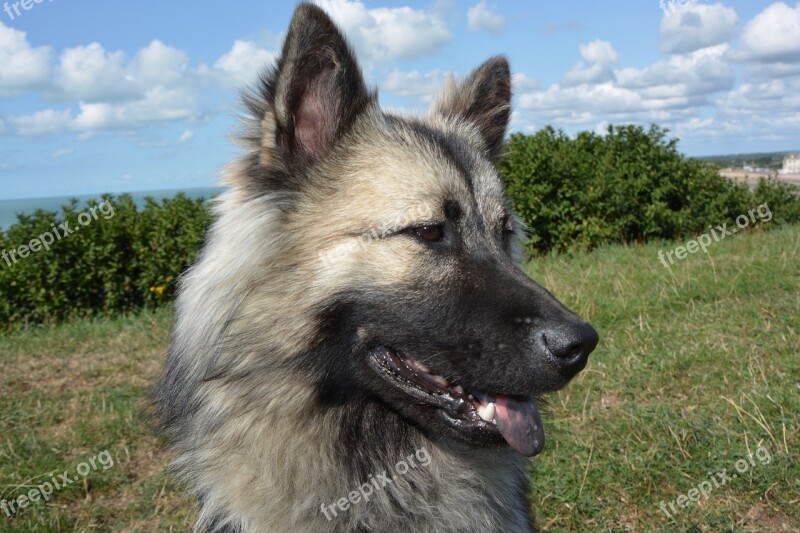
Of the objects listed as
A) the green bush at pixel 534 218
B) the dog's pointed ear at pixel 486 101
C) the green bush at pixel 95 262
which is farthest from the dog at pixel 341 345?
the green bush at pixel 95 262

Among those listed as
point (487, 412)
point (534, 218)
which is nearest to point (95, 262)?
point (534, 218)

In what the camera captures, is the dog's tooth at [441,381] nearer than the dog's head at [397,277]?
No

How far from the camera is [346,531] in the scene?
255 cm

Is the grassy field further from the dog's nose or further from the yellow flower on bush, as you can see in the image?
the yellow flower on bush

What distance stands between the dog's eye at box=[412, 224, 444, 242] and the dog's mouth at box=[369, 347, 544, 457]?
0.46 meters

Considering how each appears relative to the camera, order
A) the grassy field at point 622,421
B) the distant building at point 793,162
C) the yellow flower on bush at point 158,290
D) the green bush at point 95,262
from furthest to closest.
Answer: the distant building at point 793,162
the yellow flower on bush at point 158,290
the green bush at point 95,262
the grassy field at point 622,421

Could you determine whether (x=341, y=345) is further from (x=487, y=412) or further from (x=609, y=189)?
(x=609, y=189)

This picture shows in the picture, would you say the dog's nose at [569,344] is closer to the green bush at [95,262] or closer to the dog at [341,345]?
the dog at [341,345]

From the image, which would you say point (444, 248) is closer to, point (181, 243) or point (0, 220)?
point (181, 243)

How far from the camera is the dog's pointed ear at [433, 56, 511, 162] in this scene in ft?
12.1

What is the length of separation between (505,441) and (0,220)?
9.44 m

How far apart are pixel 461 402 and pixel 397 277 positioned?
1.78ft

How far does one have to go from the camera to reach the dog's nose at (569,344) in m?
2.36

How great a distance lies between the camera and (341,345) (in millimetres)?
2633
